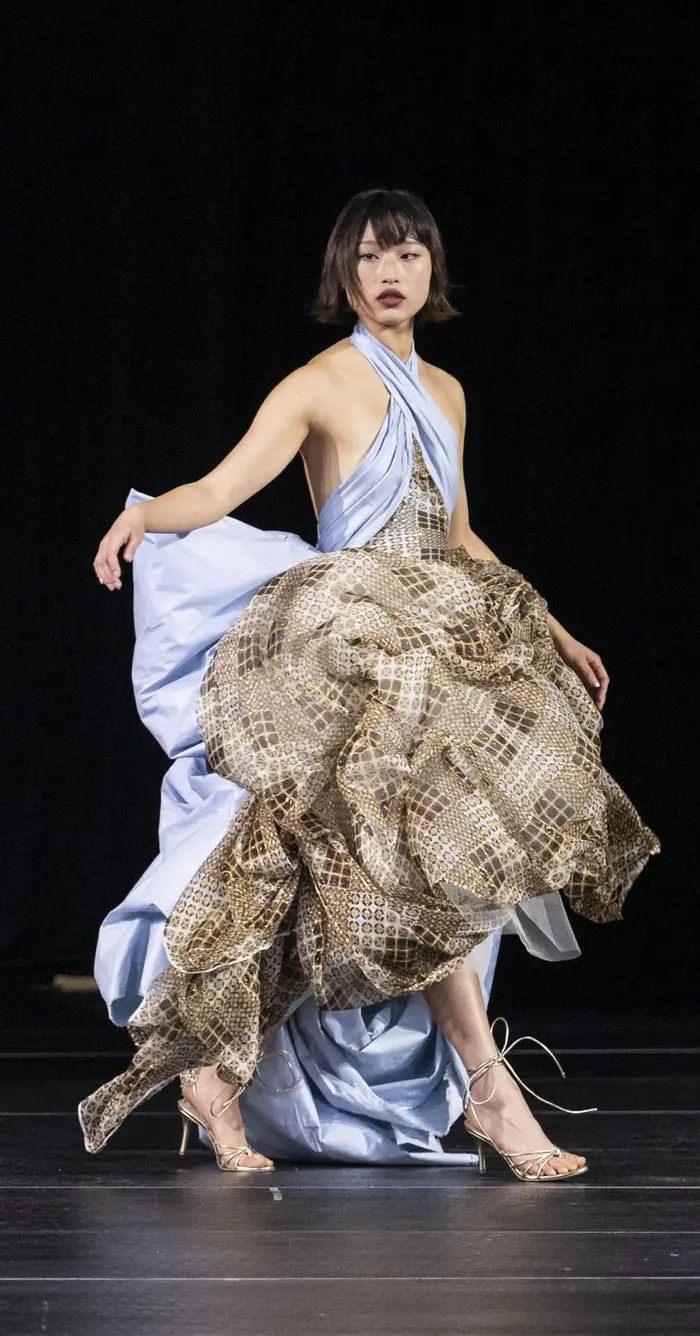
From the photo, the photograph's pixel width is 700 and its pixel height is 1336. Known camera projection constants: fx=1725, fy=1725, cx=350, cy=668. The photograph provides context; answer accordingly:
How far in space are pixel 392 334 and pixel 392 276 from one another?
3.3 inches

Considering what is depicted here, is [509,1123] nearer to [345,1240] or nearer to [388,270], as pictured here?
[345,1240]

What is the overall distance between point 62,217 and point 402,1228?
2866 mm

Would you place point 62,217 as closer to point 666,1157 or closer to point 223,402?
point 223,402

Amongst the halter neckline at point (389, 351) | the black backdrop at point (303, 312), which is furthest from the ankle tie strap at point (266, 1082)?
the black backdrop at point (303, 312)

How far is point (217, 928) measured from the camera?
6.32 feet

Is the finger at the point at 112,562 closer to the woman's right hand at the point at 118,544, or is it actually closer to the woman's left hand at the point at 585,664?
the woman's right hand at the point at 118,544

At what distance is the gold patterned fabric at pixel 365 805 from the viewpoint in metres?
1.82

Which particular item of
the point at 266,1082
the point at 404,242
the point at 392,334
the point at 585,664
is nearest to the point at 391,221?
the point at 404,242

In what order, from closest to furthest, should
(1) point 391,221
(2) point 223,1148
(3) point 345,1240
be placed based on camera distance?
(3) point 345,1240, (2) point 223,1148, (1) point 391,221

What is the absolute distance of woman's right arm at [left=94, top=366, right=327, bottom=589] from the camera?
196cm

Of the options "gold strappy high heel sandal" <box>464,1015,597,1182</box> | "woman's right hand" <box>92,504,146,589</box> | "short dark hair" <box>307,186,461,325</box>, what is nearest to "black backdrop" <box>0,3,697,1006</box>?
"short dark hair" <box>307,186,461,325</box>

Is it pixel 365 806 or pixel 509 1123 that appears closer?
pixel 365 806

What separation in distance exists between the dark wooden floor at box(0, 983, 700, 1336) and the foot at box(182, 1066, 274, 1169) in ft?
0.14

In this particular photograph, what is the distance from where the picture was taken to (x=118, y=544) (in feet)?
6.16
